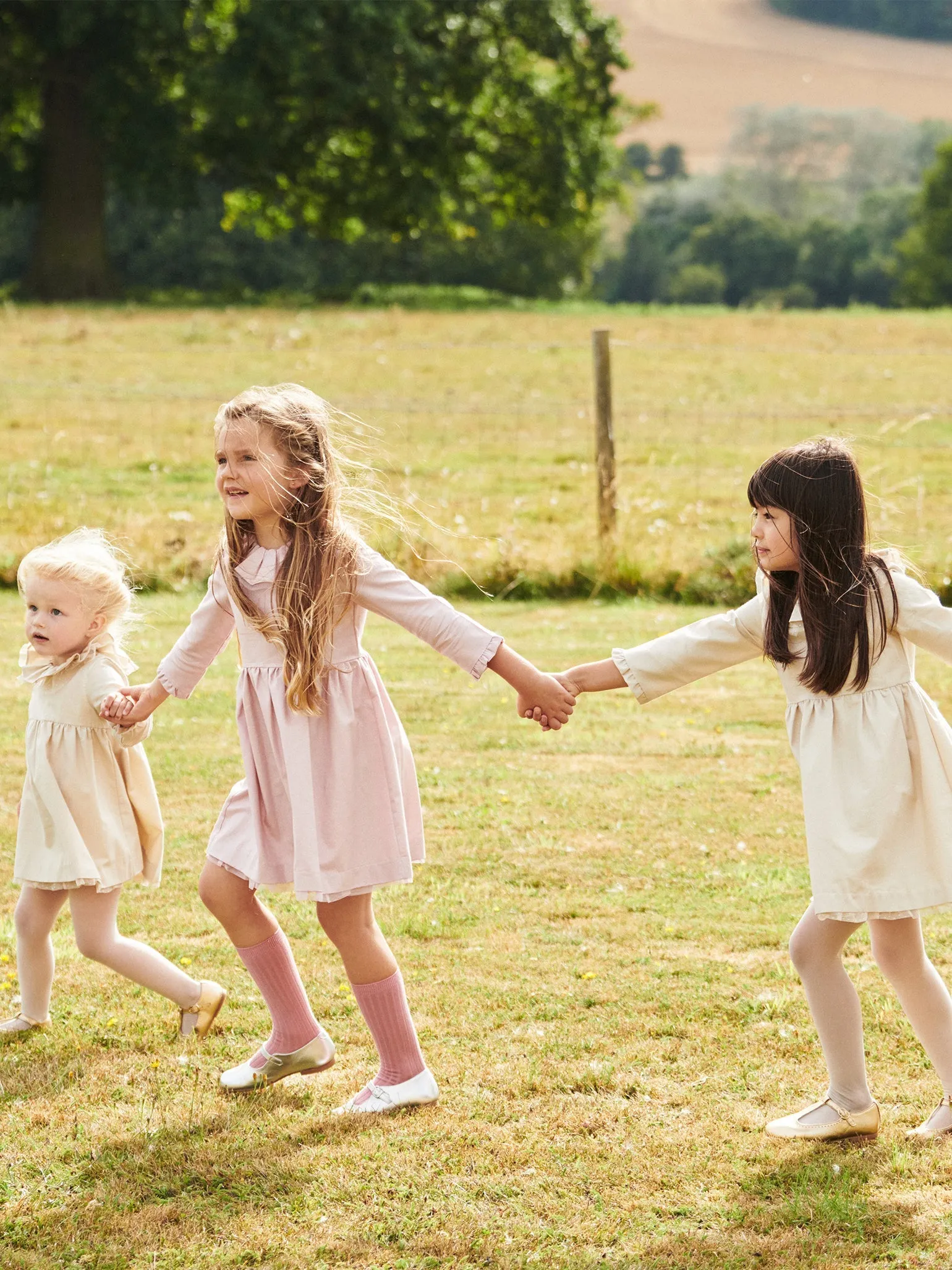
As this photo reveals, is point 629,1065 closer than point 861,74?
Yes

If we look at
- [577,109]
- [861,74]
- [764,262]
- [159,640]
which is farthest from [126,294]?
[764,262]

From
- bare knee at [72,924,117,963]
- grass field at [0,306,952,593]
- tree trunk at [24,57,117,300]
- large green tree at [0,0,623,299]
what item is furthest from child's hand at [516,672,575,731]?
tree trunk at [24,57,117,300]

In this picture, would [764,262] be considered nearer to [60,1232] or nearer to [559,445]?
[559,445]

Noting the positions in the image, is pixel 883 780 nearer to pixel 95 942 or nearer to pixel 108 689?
pixel 108 689

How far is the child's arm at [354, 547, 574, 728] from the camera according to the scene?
11.2ft

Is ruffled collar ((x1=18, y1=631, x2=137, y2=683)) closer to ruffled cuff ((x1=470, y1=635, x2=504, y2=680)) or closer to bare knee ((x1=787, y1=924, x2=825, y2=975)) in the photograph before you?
ruffled cuff ((x1=470, y1=635, x2=504, y2=680))

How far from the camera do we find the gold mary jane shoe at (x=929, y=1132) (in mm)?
3314

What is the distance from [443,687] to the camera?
8086 mm

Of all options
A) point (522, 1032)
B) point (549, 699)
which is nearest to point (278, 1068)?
point (522, 1032)

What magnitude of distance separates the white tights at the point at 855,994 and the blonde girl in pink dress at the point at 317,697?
2.79 feet

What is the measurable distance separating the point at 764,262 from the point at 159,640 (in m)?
70.3

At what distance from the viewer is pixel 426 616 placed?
3.44m

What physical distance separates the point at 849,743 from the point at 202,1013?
1.94 m

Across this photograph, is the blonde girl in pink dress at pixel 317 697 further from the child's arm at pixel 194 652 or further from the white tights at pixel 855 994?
the white tights at pixel 855 994
